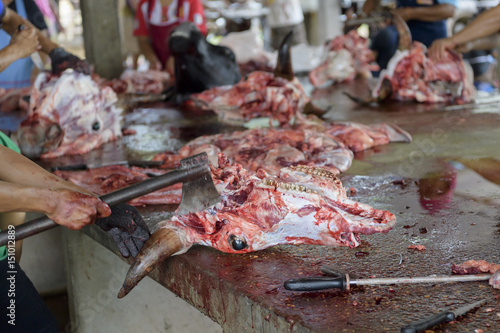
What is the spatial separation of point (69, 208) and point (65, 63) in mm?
3165

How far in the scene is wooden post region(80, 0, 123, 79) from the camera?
832 centimetres

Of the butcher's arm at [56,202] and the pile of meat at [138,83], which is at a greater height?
the butcher's arm at [56,202]

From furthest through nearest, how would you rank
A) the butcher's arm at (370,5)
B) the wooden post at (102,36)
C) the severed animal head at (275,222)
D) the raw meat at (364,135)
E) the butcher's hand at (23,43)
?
the butcher's arm at (370,5) < the wooden post at (102,36) < the raw meat at (364,135) < the butcher's hand at (23,43) < the severed animal head at (275,222)

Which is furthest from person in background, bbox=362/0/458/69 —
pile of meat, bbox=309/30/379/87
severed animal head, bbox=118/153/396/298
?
severed animal head, bbox=118/153/396/298

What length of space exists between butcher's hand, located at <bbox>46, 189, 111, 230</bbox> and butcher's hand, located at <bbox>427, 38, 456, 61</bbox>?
5064mm

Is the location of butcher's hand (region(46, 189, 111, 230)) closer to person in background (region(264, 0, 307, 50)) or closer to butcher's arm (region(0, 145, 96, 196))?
butcher's arm (region(0, 145, 96, 196))

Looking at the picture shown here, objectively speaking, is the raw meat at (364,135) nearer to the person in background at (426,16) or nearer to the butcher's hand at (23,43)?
the butcher's hand at (23,43)

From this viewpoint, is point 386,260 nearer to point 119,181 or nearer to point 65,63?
point 119,181

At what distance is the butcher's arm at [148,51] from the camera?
10.1 metres

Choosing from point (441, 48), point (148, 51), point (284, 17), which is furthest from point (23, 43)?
point (284, 17)

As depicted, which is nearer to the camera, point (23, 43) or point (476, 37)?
point (23, 43)

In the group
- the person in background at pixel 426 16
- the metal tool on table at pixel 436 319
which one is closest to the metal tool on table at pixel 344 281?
the metal tool on table at pixel 436 319

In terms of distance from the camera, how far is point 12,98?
274 inches

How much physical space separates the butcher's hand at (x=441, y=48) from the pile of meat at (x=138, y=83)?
148 inches
